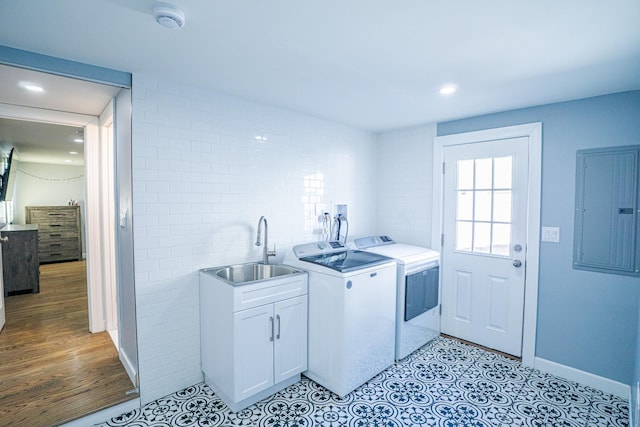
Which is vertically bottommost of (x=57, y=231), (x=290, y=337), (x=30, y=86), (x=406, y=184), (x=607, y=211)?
(x=290, y=337)

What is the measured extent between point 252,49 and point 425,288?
2.55 meters

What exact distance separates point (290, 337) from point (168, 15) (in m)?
2.15

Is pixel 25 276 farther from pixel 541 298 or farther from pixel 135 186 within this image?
pixel 541 298

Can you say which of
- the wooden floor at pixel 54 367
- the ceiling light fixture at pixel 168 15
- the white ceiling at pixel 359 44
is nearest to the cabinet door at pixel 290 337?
the wooden floor at pixel 54 367

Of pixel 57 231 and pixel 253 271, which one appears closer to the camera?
pixel 253 271

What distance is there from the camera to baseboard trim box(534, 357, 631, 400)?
7.75ft

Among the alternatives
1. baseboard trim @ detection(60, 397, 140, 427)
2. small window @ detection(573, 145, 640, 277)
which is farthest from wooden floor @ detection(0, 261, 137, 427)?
small window @ detection(573, 145, 640, 277)

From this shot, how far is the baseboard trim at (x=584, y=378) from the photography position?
93.0 inches

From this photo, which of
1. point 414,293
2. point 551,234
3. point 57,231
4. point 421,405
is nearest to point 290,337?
point 421,405

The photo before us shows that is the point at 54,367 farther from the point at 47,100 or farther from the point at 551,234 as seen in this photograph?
the point at 551,234

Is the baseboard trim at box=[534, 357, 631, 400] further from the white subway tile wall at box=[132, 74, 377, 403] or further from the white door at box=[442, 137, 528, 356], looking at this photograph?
the white subway tile wall at box=[132, 74, 377, 403]

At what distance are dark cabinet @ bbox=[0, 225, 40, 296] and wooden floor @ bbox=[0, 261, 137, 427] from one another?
0.42 meters

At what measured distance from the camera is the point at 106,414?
81.7 inches

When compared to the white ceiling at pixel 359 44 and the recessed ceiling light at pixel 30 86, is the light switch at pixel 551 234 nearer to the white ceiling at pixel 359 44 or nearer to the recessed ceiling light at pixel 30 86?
the white ceiling at pixel 359 44
